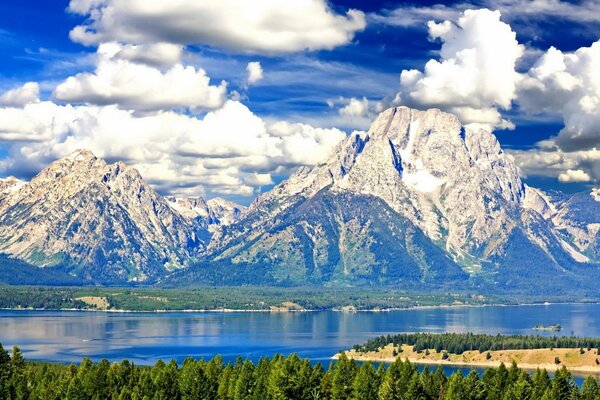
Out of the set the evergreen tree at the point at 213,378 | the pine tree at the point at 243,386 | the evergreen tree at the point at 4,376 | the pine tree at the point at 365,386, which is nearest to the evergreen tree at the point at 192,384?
the evergreen tree at the point at 213,378

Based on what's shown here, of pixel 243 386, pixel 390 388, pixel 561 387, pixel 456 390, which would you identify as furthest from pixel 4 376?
pixel 561 387

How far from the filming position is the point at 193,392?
539 feet

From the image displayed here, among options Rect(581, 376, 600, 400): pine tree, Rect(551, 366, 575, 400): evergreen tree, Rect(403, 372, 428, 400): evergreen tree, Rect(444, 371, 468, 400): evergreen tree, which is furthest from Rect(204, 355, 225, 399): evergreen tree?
Rect(581, 376, 600, 400): pine tree

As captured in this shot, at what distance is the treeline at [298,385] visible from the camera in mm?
158125

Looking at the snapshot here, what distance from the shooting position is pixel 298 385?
6329 inches

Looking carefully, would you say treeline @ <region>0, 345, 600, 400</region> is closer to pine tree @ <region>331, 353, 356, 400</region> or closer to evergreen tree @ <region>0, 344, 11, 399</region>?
pine tree @ <region>331, 353, 356, 400</region>

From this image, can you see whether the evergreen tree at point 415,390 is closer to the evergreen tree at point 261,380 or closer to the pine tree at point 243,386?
the evergreen tree at point 261,380

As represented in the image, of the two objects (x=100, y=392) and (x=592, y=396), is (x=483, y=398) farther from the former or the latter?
(x=100, y=392)

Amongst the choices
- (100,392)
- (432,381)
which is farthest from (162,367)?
(432,381)

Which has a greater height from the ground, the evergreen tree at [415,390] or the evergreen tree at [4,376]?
the evergreen tree at [415,390]

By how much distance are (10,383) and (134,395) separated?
39.4 meters

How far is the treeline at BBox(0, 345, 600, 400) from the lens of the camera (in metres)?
158

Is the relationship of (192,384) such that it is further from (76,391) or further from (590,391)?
(590,391)

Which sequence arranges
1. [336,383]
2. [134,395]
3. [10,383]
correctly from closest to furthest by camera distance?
[134,395]
[336,383]
[10,383]
